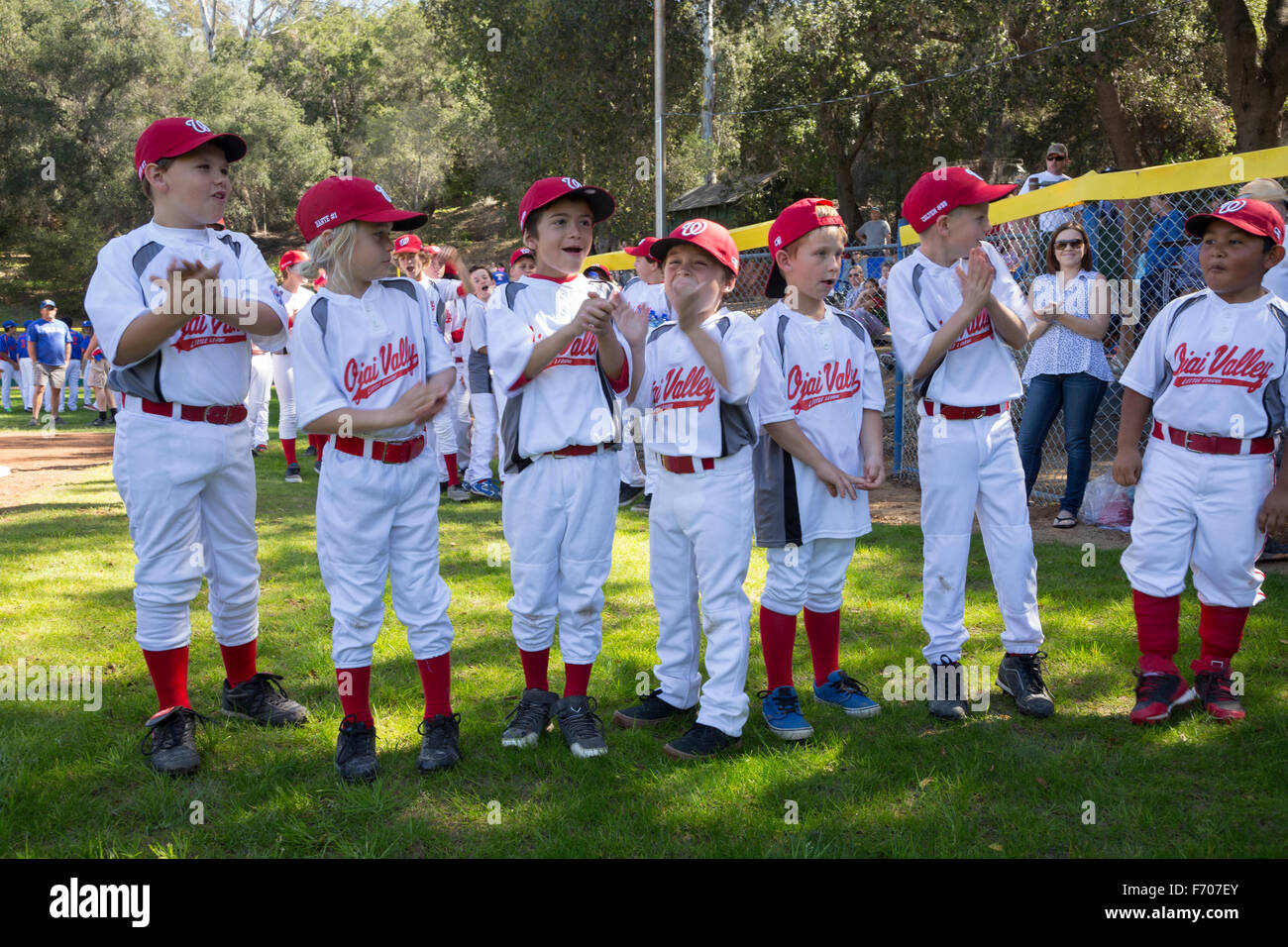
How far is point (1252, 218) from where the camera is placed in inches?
152

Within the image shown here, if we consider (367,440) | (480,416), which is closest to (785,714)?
(367,440)

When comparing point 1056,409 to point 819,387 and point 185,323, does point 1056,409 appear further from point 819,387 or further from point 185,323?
point 185,323

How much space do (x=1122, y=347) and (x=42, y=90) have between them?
4240 cm

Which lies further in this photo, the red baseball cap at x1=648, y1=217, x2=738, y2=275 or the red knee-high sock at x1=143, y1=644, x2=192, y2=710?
the red knee-high sock at x1=143, y1=644, x2=192, y2=710

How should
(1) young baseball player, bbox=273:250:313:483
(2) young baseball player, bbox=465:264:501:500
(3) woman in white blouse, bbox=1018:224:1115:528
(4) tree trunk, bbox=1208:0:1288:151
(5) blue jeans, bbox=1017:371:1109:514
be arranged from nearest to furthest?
(3) woman in white blouse, bbox=1018:224:1115:528, (5) blue jeans, bbox=1017:371:1109:514, (2) young baseball player, bbox=465:264:501:500, (1) young baseball player, bbox=273:250:313:483, (4) tree trunk, bbox=1208:0:1288:151

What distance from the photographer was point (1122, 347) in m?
8.52

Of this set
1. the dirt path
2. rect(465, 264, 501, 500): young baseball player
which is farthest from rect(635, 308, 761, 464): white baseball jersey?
the dirt path

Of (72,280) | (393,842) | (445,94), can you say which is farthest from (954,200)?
(445,94)

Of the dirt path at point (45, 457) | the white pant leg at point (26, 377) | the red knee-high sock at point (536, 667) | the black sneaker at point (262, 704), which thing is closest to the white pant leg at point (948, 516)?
the red knee-high sock at point (536, 667)

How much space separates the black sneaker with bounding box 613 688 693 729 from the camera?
4.05 m

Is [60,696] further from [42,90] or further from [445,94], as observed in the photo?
[445,94]

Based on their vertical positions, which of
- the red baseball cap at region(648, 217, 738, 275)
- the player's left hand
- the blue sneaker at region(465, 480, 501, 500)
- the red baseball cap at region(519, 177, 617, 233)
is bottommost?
the blue sneaker at region(465, 480, 501, 500)

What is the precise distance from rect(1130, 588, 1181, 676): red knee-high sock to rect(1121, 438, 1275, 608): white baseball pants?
1.8 inches

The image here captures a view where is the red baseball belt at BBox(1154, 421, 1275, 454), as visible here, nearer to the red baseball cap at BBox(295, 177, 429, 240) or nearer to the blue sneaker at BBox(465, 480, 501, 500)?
the red baseball cap at BBox(295, 177, 429, 240)
